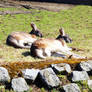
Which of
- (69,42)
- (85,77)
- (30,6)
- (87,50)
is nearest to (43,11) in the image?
(30,6)

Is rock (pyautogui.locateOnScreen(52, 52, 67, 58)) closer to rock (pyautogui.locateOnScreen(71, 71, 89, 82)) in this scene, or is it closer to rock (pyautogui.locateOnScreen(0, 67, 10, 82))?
rock (pyautogui.locateOnScreen(71, 71, 89, 82))

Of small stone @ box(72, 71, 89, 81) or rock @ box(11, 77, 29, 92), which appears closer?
rock @ box(11, 77, 29, 92)

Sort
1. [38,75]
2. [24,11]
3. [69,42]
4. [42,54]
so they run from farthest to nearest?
[24,11] → [69,42] → [42,54] → [38,75]

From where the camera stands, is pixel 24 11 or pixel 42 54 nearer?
pixel 42 54

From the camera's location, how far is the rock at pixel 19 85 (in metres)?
5.54

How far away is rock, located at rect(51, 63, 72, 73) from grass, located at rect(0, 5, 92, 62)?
56.7 inches

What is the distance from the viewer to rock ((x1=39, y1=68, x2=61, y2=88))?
5837 millimetres

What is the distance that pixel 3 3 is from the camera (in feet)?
62.3

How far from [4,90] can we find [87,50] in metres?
4.42

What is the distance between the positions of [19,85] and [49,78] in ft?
2.41

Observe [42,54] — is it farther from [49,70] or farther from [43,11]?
[43,11]

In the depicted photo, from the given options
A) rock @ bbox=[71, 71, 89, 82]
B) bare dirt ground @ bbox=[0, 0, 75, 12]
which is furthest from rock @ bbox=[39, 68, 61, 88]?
bare dirt ground @ bbox=[0, 0, 75, 12]

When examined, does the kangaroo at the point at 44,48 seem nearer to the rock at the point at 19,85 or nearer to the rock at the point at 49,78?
the rock at the point at 49,78

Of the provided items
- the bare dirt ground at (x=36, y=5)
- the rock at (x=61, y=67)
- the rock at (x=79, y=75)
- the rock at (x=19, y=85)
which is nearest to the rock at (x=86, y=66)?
the rock at (x=79, y=75)
